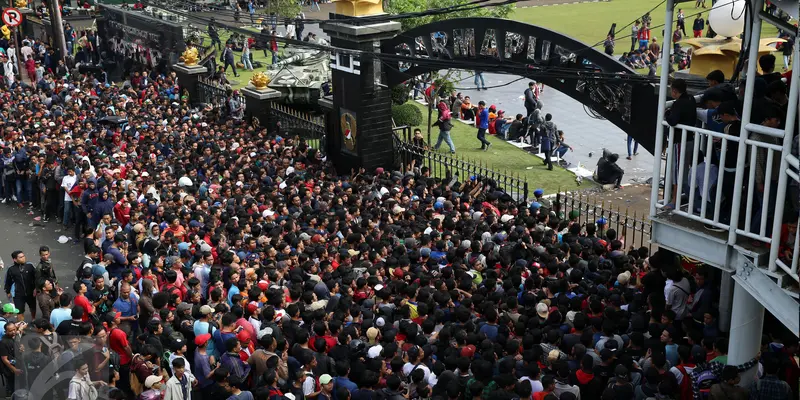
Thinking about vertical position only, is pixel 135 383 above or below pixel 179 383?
below

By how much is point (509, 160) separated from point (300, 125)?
5.19 m

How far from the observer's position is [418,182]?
16.3 metres

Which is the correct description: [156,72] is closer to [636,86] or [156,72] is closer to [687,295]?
[636,86]

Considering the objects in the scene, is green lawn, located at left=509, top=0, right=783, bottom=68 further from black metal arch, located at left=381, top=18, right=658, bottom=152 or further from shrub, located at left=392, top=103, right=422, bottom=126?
black metal arch, located at left=381, top=18, right=658, bottom=152

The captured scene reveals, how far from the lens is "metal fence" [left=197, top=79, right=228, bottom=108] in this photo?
24797 millimetres

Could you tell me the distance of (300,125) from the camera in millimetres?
21766

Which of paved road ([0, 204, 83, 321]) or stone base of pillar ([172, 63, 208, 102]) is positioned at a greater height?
stone base of pillar ([172, 63, 208, 102])

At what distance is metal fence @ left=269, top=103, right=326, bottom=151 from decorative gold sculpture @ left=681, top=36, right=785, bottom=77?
11.4 metres

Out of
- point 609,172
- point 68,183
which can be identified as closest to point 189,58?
point 68,183

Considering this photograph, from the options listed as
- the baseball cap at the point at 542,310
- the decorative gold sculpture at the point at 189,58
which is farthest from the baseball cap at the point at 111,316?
the decorative gold sculpture at the point at 189,58

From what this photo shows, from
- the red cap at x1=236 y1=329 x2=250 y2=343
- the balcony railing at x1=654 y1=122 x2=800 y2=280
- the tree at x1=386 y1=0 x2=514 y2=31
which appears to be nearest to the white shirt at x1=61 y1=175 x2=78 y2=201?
the red cap at x1=236 y1=329 x2=250 y2=343

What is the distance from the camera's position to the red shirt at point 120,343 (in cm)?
1057

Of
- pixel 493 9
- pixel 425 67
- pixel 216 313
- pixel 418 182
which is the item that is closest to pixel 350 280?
pixel 216 313

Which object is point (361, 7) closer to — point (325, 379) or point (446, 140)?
point (446, 140)
